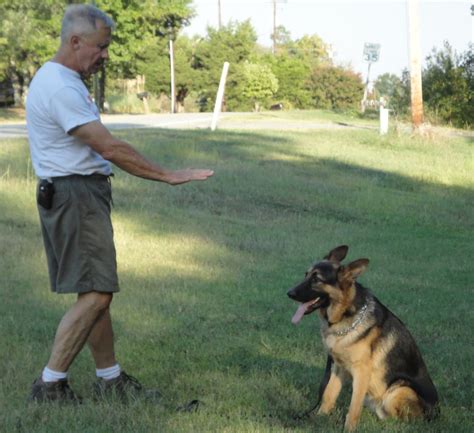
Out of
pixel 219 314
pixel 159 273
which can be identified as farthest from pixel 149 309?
pixel 159 273

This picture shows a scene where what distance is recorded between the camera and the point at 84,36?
5.07 meters

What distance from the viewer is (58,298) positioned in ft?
26.3

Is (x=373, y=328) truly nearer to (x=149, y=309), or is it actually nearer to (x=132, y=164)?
(x=132, y=164)

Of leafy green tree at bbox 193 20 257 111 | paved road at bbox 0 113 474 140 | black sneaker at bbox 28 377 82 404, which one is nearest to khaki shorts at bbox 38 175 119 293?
black sneaker at bbox 28 377 82 404

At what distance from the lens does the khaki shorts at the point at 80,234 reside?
5168 mm

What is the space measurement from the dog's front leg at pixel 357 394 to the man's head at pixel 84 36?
7.53 ft

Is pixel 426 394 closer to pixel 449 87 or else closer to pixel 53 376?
pixel 53 376

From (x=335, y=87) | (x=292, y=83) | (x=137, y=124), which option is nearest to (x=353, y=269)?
(x=137, y=124)

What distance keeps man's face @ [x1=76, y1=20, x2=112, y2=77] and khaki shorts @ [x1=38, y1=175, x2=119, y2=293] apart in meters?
0.63

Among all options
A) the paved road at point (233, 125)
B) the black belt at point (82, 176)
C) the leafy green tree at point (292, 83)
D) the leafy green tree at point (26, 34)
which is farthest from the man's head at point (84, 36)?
the leafy green tree at point (292, 83)

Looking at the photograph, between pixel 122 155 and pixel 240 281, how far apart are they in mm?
4140

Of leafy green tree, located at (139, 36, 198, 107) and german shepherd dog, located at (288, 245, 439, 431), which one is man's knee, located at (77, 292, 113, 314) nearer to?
german shepherd dog, located at (288, 245, 439, 431)

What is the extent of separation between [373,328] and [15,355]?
2.55m

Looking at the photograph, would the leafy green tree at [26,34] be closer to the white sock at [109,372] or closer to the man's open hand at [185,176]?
the white sock at [109,372]
